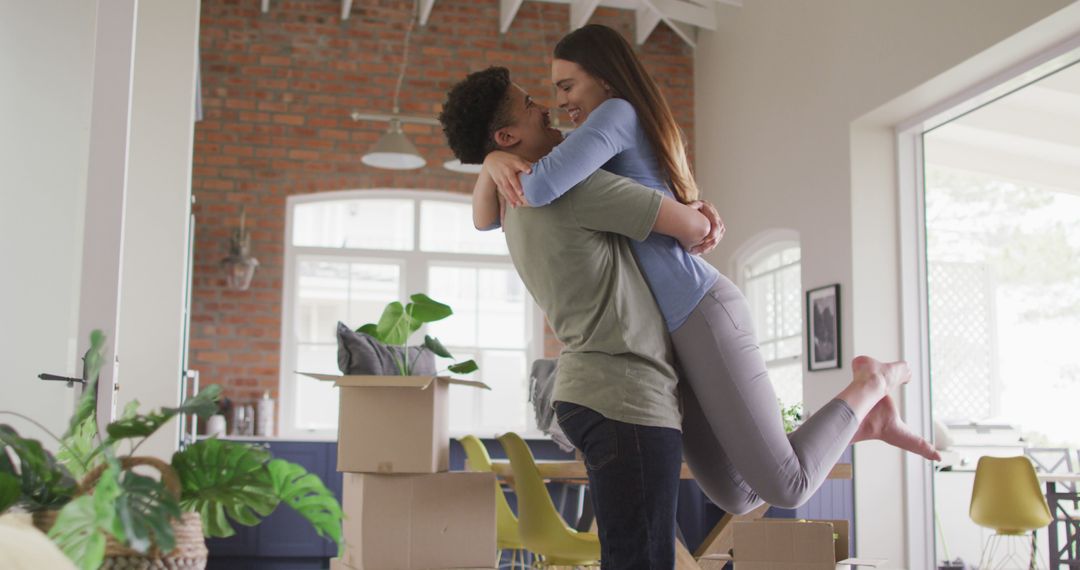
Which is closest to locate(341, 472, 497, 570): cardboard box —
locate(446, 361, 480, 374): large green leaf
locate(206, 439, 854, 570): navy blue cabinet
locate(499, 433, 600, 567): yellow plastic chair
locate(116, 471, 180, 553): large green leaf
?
locate(446, 361, 480, 374): large green leaf

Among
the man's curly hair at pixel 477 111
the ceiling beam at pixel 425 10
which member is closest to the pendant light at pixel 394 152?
the ceiling beam at pixel 425 10

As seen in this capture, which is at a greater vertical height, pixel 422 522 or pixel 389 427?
pixel 389 427

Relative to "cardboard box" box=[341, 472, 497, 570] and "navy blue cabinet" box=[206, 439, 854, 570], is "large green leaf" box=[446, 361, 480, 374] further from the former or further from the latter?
"navy blue cabinet" box=[206, 439, 854, 570]

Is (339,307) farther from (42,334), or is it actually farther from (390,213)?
(42,334)

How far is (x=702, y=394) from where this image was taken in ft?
6.32

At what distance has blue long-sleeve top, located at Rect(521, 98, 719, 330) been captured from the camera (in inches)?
74.8

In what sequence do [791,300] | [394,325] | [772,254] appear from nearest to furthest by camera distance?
[394,325], [791,300], [772,254]

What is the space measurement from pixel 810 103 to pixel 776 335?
1694 mm

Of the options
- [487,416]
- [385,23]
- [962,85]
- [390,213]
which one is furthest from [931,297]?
[385,23]

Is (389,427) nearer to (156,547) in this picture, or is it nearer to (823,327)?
(156,547)

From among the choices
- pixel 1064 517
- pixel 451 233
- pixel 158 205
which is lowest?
pixel 1064 517

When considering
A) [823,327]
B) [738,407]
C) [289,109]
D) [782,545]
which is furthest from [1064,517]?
[289,109]

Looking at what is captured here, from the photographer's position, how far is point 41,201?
287 centimetres

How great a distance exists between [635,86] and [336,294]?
6692mm
